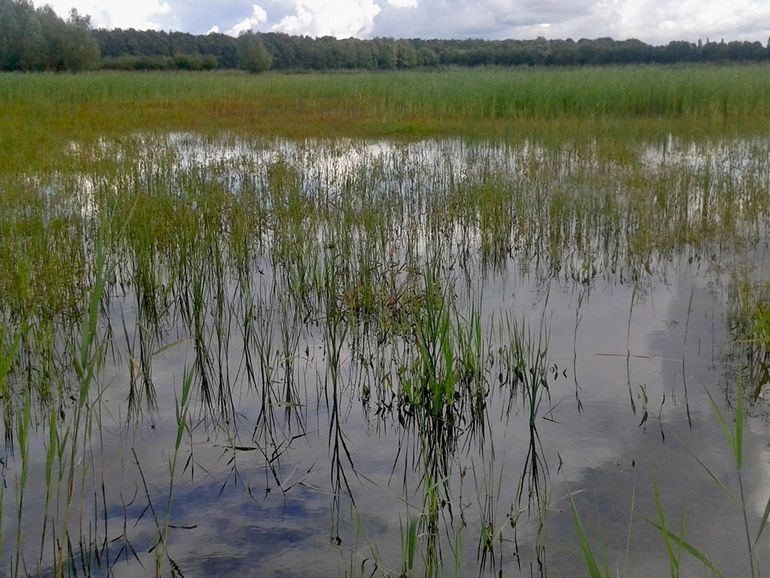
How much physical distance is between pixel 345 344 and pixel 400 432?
102 centimetres

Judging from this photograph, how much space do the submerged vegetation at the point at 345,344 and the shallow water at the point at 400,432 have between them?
0.01m

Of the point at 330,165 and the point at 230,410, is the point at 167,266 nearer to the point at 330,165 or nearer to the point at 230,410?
the point at 230,410

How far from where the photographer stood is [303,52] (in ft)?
220

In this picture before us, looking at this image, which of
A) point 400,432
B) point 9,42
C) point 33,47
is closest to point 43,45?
point 33,47

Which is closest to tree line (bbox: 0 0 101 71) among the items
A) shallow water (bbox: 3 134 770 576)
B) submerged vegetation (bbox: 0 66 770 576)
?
submerged vegetation (bbox: 0 66 770 576)

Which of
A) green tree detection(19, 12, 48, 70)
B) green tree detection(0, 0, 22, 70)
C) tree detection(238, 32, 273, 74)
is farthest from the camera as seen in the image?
tree detection(238, 32, 273, 74)

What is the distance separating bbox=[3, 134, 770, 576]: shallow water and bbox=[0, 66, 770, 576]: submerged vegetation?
0.01m

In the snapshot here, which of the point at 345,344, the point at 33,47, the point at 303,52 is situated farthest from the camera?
the point at 303,52

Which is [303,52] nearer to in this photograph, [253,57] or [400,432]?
[253,57]

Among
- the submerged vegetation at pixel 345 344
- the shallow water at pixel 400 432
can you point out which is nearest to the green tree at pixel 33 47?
the submerged vegetation at pixel 345 344

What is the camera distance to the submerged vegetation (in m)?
2.49

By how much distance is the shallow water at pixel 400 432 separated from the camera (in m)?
2.45

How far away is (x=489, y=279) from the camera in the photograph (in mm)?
5438

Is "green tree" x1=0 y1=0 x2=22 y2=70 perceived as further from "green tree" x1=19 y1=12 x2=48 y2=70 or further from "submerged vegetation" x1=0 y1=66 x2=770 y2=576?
"submerged vegetation" x1=0 y1=66 x2=770 y2=576
